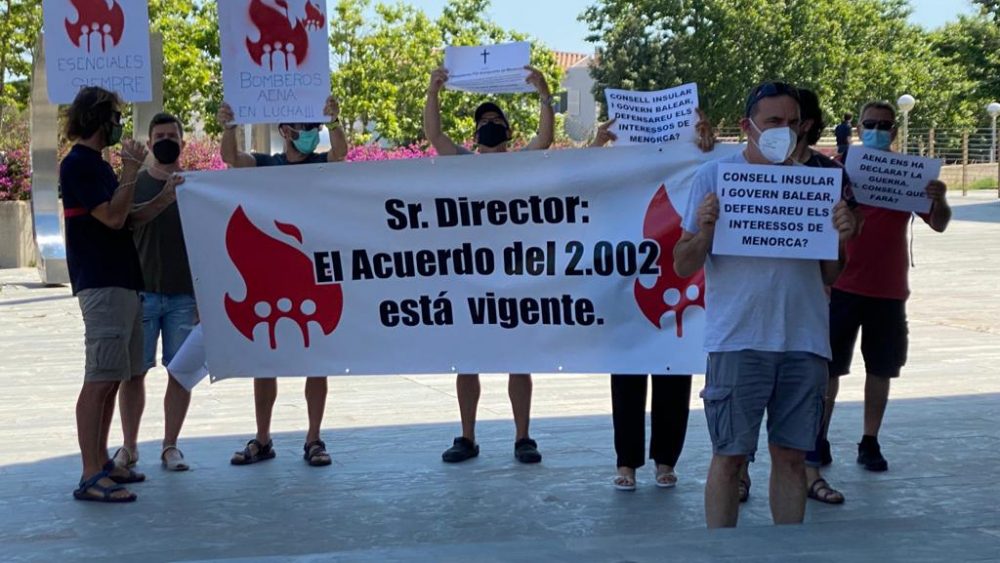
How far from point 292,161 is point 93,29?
135cm

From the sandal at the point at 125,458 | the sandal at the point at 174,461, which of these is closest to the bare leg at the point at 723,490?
the sandal at the point at 174,461

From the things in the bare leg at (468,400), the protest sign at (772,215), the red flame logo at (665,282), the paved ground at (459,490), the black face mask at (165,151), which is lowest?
the paved ground at (459,490)

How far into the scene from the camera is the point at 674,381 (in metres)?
7.39

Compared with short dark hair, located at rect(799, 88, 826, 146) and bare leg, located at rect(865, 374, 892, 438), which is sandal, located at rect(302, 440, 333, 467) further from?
short dark hair, located at rect(799, 88, 826, 146)

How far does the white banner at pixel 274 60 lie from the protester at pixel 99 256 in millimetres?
818

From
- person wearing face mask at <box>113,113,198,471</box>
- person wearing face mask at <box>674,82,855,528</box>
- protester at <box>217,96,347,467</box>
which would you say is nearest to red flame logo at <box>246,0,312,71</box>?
protester at <box>217,96,347,467</box>

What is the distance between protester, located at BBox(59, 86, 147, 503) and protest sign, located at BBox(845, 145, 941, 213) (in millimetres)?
3468

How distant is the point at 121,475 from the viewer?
297 inches

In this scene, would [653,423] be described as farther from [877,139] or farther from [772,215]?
[772,215]

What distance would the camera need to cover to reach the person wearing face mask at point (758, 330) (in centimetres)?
530

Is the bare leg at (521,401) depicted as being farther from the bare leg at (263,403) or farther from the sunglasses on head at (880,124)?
the sunglasses on head at (880,124)

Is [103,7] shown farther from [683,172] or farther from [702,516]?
[702,516]

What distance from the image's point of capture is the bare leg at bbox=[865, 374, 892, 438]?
7.69 metres

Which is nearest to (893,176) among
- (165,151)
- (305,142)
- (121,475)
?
(305,142)
